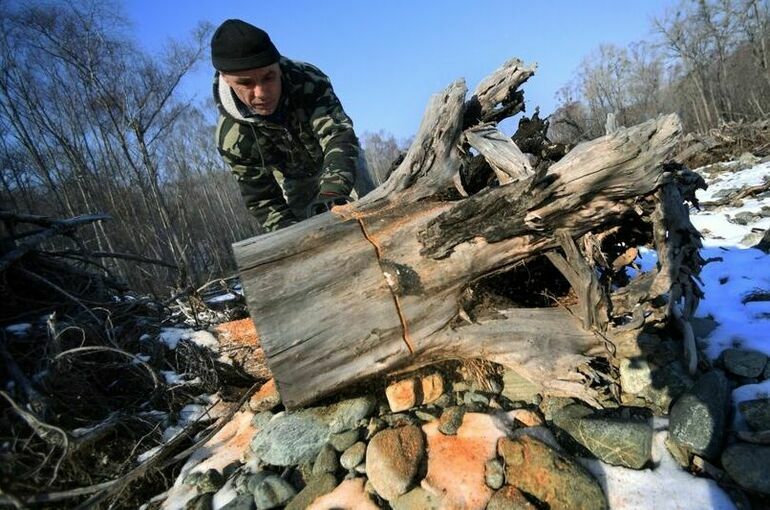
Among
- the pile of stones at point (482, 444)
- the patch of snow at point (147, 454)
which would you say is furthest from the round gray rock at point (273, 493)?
the patch of snow at point (147, 454)

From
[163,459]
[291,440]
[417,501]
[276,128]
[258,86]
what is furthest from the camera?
[276,128]

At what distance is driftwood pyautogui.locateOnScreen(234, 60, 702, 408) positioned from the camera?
1825 mm

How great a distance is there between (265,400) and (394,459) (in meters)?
0.95

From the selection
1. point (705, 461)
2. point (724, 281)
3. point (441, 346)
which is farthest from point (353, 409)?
point (724, 281)

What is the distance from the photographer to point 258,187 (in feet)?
11.0

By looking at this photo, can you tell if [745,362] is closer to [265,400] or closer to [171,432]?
[265,400]

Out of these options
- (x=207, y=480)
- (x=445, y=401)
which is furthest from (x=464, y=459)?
(x=207, y=480)

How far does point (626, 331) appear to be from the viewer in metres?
1.87

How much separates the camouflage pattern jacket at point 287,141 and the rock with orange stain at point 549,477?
72.0 inches

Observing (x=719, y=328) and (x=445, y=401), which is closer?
(x=445, y=401)

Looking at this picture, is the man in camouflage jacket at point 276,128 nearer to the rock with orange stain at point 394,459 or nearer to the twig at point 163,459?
the twig at point 163,459

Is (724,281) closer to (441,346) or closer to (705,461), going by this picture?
(705,461)

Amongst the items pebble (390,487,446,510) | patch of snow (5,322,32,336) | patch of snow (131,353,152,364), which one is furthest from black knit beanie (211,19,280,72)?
pebble (390,487,446,510)

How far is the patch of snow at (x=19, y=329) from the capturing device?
2.35 m
